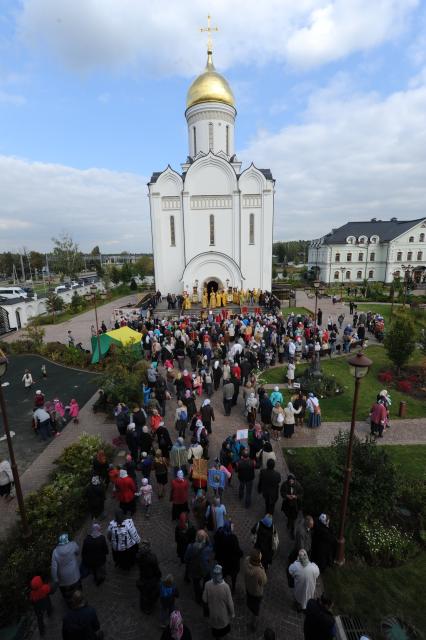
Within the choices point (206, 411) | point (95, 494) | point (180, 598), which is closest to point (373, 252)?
point (206, 411)

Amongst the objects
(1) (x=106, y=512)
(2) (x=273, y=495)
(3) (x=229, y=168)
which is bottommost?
(1) (x=106, y=512)

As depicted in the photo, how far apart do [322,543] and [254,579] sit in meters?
1.35

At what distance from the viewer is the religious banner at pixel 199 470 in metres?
6.87

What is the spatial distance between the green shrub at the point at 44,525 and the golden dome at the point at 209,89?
102ft

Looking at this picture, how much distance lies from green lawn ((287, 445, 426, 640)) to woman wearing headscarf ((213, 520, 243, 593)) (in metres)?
1.60

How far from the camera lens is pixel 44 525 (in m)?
6.20

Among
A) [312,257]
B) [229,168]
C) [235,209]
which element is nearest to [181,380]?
[235,209]

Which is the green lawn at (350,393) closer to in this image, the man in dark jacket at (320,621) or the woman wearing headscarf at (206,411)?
the woman wearing headscarf at (206,411)

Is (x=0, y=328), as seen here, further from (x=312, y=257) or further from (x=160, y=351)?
(x=312, y=257)

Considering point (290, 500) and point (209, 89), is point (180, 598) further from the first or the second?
point (209, 89)

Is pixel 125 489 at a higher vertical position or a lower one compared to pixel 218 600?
lower

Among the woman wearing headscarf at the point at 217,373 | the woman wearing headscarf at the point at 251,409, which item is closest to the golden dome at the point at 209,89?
the woman wearing headscarf at the point at 217,373

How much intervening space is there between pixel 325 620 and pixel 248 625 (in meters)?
1.50

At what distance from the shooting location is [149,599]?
4.77 meters
